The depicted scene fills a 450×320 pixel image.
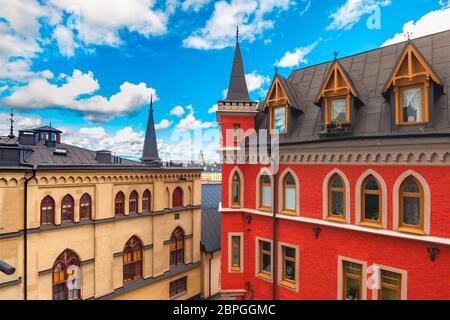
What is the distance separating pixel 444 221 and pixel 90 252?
17990 mm

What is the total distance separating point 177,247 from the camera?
71.8 feet

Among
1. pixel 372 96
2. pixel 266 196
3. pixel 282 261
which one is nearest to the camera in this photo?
pixel 372 96

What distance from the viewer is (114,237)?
688 inches

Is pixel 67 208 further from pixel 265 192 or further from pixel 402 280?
pixel 402 280

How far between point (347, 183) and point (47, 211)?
15.8 meters

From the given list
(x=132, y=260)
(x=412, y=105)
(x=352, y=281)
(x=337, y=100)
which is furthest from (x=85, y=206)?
(x=412, y=105)

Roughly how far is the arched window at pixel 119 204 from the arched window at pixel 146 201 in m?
→ 1.63

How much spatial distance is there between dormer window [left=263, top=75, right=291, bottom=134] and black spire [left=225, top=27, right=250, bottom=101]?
1919mm

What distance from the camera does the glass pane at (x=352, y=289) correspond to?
1091cm

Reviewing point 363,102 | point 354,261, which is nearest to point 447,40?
point 363,102

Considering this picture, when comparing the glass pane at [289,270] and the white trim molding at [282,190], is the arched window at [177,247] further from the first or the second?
the white trim molding at [282,190]

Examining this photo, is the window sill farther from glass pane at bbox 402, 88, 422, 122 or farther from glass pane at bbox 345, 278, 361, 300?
glass pane at bbox 402, 88, 422, 122

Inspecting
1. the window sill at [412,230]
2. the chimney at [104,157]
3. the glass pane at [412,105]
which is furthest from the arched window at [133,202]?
the glass pane at [412,105]
